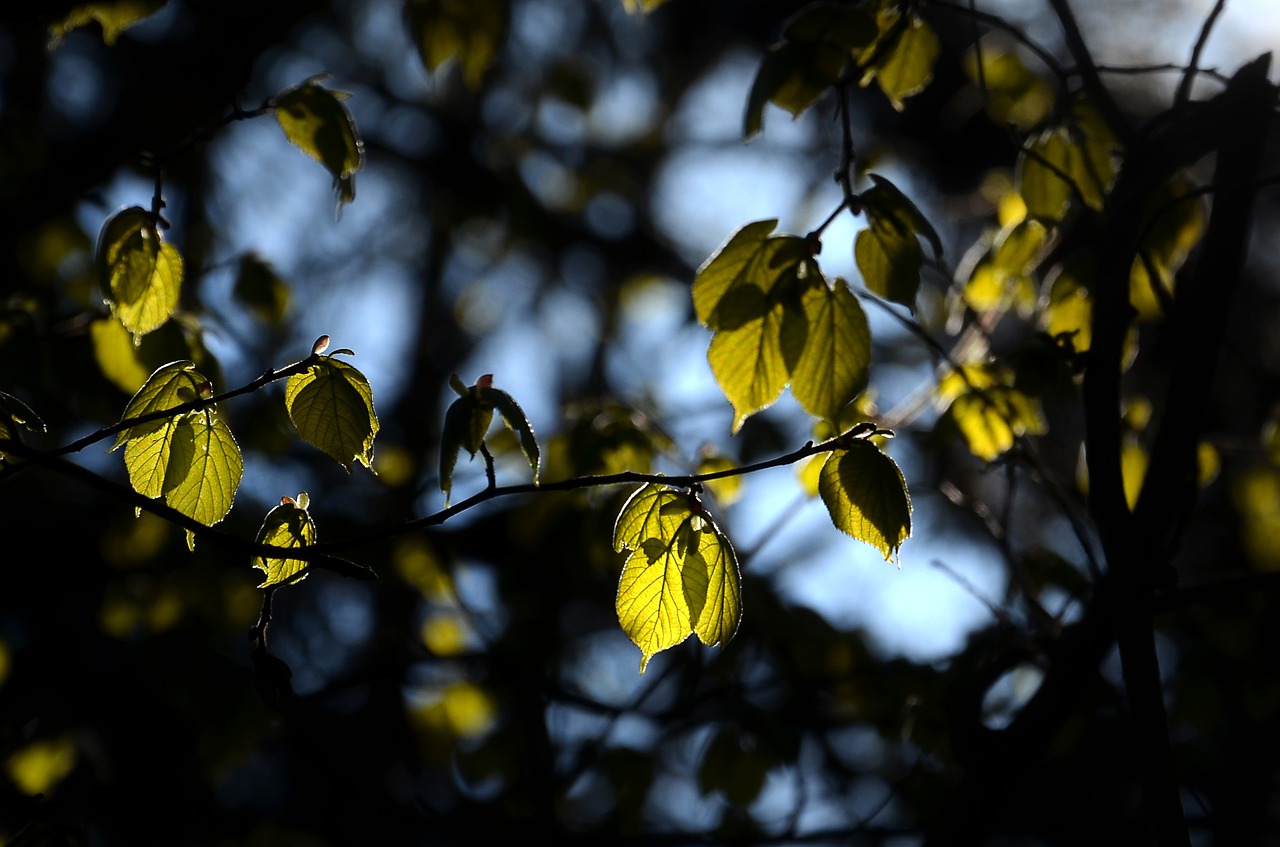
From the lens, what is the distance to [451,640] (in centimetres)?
376

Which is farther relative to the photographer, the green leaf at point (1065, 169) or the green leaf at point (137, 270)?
A: the green leaf at point (1065, 169)

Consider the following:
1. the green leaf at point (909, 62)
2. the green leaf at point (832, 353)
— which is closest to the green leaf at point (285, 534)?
the green leaf at point (832, 353)

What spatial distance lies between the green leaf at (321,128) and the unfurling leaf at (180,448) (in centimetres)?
42

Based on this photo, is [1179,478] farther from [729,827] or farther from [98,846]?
[98,846]

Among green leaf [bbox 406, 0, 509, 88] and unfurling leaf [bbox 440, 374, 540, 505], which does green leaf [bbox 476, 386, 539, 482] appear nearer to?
unfurling leaf [bbox 440, 374, 540, 505]

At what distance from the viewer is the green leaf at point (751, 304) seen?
1.36 meters

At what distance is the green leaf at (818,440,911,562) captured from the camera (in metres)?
1.26

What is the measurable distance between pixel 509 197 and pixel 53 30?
100 inches

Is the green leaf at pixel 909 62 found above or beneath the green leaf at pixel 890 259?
above

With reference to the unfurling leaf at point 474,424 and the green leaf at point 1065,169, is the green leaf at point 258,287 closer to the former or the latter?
the unfurling leaf at point 474,424

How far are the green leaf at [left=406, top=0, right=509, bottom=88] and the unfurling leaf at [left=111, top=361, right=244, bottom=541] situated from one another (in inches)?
32.4

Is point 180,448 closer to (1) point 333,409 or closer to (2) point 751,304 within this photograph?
(1) point 333,409

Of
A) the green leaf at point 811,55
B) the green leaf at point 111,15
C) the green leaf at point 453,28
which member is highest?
the green leaf at point 453,28

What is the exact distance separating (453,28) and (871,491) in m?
1.22
